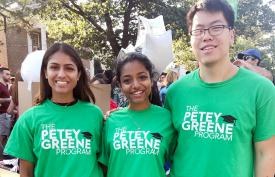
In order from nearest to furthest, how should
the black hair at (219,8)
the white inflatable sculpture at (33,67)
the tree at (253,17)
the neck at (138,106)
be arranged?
the black hair at (219,8) < the neck at (138,106) < the white inflatable sculpture at (33,67) < the tree at (253,17)

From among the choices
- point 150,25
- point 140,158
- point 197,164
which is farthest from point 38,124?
point 150,25

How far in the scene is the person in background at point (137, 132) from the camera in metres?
2.22

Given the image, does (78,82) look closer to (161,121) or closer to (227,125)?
(161,121)

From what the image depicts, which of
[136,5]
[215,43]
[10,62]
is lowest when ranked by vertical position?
[10,62]

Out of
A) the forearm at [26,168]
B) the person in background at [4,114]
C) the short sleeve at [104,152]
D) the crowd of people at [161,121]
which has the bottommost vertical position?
the person in background at [4,114]

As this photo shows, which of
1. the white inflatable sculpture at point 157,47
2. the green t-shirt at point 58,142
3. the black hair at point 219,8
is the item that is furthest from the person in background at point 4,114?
the black hair at point 219,8

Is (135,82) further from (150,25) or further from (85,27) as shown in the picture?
(85,27)

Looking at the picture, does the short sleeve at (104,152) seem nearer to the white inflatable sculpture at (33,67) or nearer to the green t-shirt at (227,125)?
the green t-shirt at (227,125)

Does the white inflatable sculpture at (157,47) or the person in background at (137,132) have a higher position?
the white inflatable sculpture at (157,47)

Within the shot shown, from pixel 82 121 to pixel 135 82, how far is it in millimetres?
400

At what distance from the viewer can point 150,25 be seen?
455 cm

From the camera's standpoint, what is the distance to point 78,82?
8.37ft

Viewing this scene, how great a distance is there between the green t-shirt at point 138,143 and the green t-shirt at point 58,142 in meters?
0.10

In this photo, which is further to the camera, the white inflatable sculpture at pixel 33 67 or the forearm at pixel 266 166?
the white inflatable sculpture at pixel 33 67
